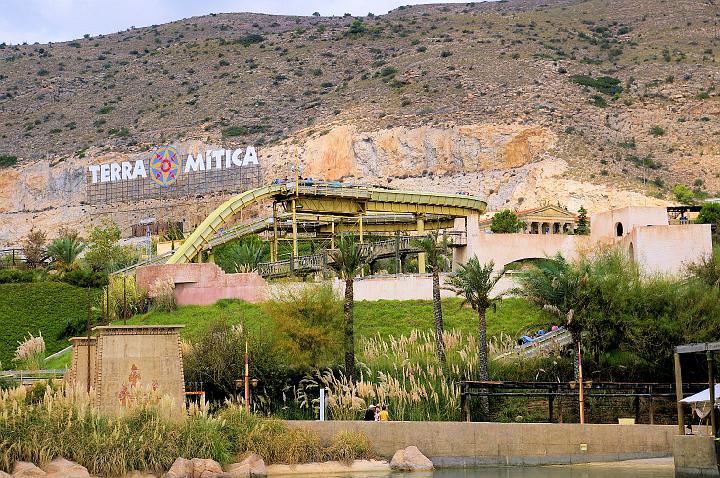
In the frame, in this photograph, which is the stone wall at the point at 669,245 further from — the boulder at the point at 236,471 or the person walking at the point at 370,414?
the boulder at the point at 236,471

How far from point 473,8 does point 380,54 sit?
32.7 m

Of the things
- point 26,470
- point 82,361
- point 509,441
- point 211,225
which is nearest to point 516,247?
point 211,225

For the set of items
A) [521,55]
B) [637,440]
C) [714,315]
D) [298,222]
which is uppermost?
[521,55]

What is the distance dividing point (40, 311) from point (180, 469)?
1091 inches

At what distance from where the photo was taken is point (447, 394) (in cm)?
3403

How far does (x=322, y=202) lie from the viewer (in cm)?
5809

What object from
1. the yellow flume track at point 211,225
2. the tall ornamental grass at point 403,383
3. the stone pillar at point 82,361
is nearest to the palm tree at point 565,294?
the tall ornamental grass at point 403,383

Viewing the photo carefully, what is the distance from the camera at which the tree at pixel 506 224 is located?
69.5m

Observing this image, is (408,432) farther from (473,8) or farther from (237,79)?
(473,8)

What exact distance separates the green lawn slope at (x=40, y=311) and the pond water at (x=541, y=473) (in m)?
24.3

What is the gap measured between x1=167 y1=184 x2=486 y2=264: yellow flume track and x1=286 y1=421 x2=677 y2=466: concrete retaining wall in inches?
1073

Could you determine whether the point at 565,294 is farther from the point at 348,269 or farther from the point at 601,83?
the point at 601,83

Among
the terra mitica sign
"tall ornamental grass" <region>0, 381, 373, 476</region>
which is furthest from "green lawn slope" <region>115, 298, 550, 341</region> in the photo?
the terra mitica sign

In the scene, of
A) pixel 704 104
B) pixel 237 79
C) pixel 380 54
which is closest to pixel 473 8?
pixel 380 54
